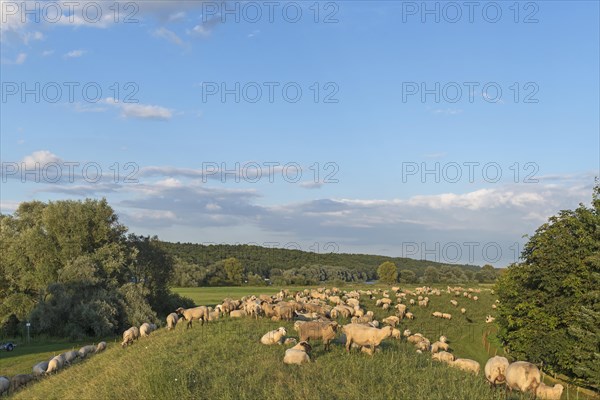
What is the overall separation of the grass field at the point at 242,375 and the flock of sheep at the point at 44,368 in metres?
1.33

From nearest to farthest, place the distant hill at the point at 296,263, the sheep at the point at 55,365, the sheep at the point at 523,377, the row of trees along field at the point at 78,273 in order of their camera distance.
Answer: the sheep at the point at 523,377
the sheep at the point at 55,365
the row of trees along field at the point at 78,273
the distant hill at the point at 296,263

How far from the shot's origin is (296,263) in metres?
174

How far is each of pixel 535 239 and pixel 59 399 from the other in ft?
121

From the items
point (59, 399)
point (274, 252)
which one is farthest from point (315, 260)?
point (59, 399)

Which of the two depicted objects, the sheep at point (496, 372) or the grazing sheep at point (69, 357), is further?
the grazing sheep at point (69, 357)

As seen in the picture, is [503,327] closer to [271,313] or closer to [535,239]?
[535,239]

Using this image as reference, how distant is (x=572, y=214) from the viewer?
129ft

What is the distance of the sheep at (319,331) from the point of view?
2073cm

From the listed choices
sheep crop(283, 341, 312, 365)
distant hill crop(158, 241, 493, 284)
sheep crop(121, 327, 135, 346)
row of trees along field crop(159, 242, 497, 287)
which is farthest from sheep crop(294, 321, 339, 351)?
distant hill crop(158, 241, 493, 284)

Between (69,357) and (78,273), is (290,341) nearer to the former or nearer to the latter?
(69,357)

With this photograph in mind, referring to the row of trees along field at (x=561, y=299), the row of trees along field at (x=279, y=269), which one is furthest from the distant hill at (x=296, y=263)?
the row of trees along field at (x=561, y=299)

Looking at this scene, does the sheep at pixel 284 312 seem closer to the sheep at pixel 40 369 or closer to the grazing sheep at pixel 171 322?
the grazing sheep at pixel 171 322

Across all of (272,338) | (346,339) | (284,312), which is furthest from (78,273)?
(346,339)

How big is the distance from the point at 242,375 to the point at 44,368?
55.2 feet
